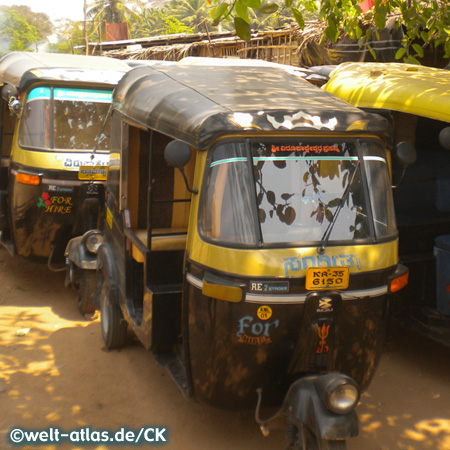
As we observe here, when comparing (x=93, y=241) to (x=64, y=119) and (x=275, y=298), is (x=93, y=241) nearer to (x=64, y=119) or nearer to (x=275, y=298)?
(x=64, y=119)

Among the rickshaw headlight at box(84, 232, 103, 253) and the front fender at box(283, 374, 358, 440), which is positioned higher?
the front fender at box(283, 374, 358, 440)

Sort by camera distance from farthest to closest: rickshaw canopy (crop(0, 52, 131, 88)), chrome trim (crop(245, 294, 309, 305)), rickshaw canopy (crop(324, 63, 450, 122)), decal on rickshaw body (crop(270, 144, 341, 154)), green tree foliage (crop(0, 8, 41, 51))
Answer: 1. green tree foliage (crop(0, 8, 41, 51))
2. rickshaw canopy (crop(0, 52, 131, 88))
3. rickshaw canopy (crop(324, 63, 450, 122))
4. decal on rickshaw body (crop(270, 144, 341, 154))
5. chrome trim (crop(245, 294, 309, 305))

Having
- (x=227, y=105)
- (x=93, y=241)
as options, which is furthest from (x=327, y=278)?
(x=93, y=241)

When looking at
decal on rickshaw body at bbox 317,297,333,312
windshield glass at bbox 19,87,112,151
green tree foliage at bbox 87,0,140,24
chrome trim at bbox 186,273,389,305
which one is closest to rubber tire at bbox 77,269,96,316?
windshield glass at bbox 19,87,112,151

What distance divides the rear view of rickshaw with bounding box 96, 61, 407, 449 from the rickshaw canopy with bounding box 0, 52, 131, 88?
3336mm

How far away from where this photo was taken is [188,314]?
4098 mm

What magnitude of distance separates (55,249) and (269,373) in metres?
4.17

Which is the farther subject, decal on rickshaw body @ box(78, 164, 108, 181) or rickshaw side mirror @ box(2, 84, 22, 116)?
rickshaw side mirror @ box(2, 84, 22, 116)

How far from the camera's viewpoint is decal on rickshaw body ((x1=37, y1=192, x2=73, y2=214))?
7.21m

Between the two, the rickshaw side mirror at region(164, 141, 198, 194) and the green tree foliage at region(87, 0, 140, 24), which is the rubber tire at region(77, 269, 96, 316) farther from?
the green tree foliage at region(87, 0, 140, 24)

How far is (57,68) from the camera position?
7559 mm

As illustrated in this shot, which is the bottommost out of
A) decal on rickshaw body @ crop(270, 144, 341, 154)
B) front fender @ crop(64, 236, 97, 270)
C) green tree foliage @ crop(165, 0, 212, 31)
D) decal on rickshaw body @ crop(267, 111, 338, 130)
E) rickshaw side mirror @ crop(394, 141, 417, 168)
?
front fender @ crop(64, 236, 97, 270)

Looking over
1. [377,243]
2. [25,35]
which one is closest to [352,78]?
[377,243]

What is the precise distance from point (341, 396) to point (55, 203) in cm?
458
